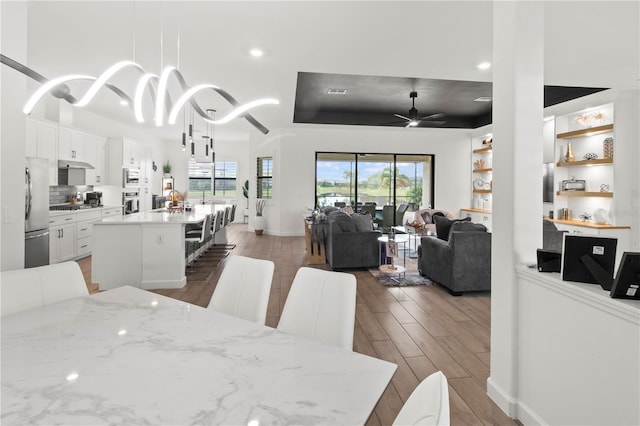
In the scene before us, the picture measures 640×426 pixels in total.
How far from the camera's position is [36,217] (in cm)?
313

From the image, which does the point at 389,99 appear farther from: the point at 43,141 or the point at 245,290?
the point at 43,141

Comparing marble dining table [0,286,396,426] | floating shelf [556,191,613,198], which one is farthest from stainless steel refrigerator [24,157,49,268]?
floating shelf [556,191,613,198]

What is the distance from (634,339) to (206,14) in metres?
3.81

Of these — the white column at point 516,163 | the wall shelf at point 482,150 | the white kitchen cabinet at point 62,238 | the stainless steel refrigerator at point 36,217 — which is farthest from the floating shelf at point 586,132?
the white kitchen cabinet at point 62,238

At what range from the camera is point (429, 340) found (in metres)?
2.97

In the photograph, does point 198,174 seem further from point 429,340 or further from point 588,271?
point 588,271

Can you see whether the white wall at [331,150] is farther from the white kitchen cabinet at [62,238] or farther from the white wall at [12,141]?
the white wall at [12,141]

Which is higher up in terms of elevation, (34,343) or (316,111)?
(316,111)

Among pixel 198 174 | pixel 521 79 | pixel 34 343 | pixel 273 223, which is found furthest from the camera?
pixel 198 174

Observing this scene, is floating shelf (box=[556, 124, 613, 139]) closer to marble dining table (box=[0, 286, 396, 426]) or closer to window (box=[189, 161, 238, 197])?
marble dining table (box=[0, 286, 396, 426])

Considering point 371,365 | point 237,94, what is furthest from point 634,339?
point 237,94

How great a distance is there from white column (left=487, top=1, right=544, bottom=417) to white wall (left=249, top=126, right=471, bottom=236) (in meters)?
6.85

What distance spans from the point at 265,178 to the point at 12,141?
24.2ft

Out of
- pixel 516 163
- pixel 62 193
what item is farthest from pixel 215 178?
pixel 516 163
